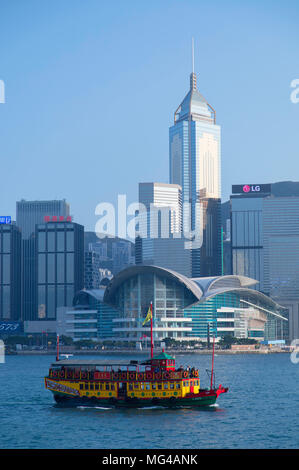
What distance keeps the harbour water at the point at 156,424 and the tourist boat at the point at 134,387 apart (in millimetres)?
1048

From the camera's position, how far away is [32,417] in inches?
2884

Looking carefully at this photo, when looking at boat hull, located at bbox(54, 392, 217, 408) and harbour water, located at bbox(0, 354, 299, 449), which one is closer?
harbour water, located at bbox(0, 354, 299, 449)

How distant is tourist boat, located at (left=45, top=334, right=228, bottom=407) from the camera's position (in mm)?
76250

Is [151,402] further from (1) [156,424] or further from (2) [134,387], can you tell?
(1) [156,424]

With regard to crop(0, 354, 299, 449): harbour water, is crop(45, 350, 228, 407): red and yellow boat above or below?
above

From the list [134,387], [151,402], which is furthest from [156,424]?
[134,387]

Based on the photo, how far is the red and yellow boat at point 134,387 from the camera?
76250mm

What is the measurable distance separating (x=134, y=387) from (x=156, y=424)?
9.65 m

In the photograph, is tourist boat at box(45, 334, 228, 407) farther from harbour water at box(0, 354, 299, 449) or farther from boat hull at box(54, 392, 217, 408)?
harbour water at box(0, 354, 299, 449)

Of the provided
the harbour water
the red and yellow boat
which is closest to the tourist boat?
the red and yellow boat

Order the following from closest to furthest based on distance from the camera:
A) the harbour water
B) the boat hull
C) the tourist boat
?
1. the harbour water
2. the boat hull
3. the tourist boat

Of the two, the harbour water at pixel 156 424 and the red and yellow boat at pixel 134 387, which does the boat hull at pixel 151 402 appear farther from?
the harbour water at pixel 156 424

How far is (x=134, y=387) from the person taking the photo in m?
76.8
